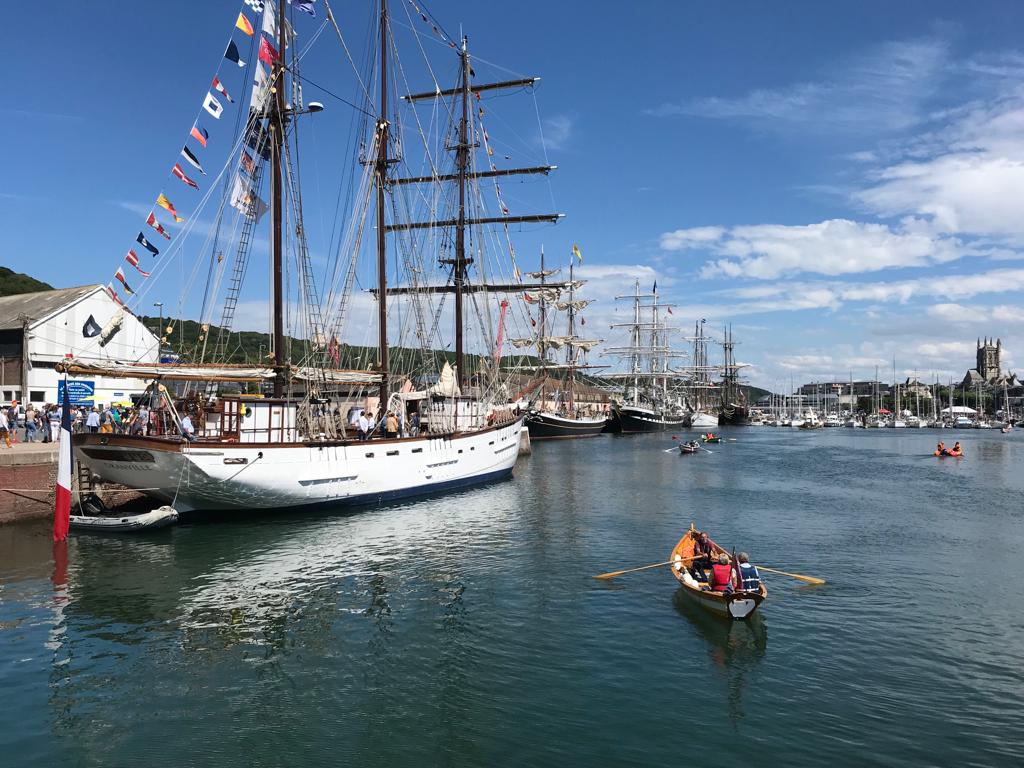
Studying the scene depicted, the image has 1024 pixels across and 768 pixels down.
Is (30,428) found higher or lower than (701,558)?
higher

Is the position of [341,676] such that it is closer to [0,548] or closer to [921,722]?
[921,722]

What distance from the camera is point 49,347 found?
44781 millimetres

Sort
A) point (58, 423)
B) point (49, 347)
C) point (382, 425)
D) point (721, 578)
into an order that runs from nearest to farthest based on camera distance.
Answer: point (721, 578)
point (58, 423)
point (382, 425)
point (49, 347)

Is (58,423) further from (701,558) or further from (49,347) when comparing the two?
(701,558)

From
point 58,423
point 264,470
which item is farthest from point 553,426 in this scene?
point 264,470

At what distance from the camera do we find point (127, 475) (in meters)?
24.9

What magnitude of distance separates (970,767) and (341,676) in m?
10.5

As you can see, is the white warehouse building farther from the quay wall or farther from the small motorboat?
the small motorboat

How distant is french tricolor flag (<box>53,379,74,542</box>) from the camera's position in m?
21.0

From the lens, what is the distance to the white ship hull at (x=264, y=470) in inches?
950

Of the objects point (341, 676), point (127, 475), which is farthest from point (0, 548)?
point (341, 676)

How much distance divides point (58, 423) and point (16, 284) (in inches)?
2621

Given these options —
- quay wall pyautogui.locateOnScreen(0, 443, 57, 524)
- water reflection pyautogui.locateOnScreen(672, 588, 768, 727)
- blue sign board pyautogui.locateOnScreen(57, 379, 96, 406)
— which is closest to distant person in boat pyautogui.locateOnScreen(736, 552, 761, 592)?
water reflection pyautogui.locateOnScreen(672, 588, 768, 727)

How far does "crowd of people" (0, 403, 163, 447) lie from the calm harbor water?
5.17 metres
